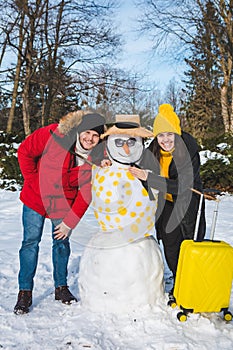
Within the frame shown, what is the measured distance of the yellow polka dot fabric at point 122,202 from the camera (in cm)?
272

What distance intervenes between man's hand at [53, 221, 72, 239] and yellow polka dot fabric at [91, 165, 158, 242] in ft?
0.99

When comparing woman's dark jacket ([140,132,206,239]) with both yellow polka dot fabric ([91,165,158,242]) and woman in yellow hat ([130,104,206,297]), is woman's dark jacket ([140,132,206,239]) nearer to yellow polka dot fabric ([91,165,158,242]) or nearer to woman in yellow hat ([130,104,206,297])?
woman in yellow hat ([130,104,206,297])

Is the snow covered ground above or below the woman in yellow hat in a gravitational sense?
below

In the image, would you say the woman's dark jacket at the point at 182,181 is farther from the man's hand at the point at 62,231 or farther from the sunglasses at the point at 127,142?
the man's hand at the point at 62,231

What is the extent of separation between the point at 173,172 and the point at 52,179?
88cm

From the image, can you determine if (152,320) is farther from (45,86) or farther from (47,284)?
(45,86)

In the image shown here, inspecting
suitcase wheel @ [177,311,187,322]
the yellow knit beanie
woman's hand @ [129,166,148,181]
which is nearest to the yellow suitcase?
suitcase wheel @ [177,311,187,322]

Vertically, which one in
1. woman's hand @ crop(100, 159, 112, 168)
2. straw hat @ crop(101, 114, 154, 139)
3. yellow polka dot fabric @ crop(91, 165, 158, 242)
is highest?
straw hat @ crop(101, 114, 154, 139)

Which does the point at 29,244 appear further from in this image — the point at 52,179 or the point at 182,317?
the point at 182,317

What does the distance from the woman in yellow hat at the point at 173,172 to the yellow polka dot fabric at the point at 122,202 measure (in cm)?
9

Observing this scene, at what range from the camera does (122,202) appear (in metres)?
2.72

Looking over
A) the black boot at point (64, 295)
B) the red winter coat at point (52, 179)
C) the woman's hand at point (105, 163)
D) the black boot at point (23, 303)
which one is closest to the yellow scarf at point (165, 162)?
the woman's hand at point (105, 163)

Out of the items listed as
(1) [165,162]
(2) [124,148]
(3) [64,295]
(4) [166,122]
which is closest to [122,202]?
(2) [124,148]

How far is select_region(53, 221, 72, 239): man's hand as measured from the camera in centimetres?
291
